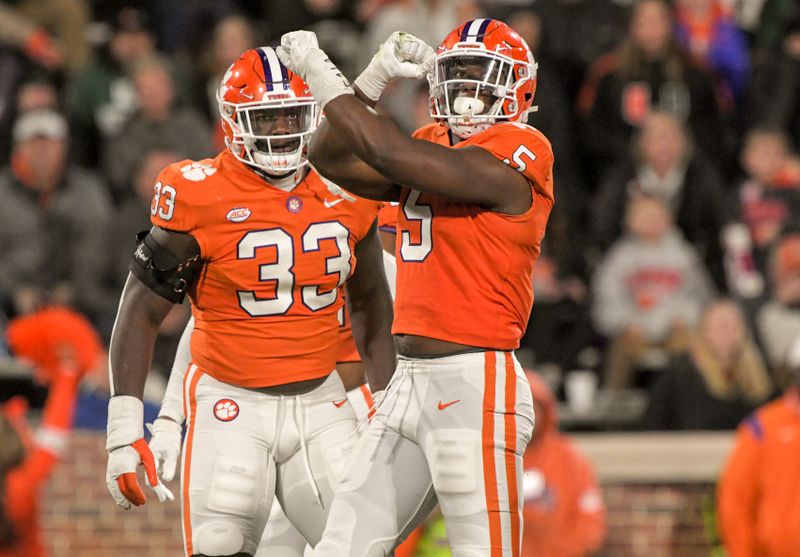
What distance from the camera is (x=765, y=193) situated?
9820 mm

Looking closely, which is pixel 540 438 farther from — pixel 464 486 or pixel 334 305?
pixel 464 486

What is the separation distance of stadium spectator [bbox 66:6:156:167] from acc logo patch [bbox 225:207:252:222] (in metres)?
5.36

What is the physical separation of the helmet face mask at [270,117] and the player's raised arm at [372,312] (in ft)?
1.23

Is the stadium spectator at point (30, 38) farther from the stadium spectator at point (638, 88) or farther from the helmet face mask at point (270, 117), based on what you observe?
the helmet face mask at point (270, 117)

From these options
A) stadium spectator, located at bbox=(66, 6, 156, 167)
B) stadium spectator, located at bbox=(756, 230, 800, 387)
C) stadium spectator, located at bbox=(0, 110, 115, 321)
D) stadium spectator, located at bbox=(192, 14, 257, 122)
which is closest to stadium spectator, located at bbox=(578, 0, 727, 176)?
stadium spectator, located at bbox=(756, 230, 800, 387)

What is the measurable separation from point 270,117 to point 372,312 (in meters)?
0.73

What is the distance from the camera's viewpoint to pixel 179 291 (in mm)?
5090

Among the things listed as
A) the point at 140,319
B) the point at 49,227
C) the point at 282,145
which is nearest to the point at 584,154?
the point at 49,227

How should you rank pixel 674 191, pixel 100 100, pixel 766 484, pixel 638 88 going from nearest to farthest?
pixel 766 484
pixel 674 191
pixel 638 88
pixel 100 100

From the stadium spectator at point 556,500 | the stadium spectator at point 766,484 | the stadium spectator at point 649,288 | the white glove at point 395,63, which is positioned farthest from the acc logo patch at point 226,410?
the stadium spectator at point 649,288

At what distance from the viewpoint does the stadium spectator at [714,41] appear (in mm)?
10727

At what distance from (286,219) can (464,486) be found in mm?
1085

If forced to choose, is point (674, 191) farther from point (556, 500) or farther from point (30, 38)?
point (30, 38)

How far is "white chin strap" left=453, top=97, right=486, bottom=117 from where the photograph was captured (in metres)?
4.69
